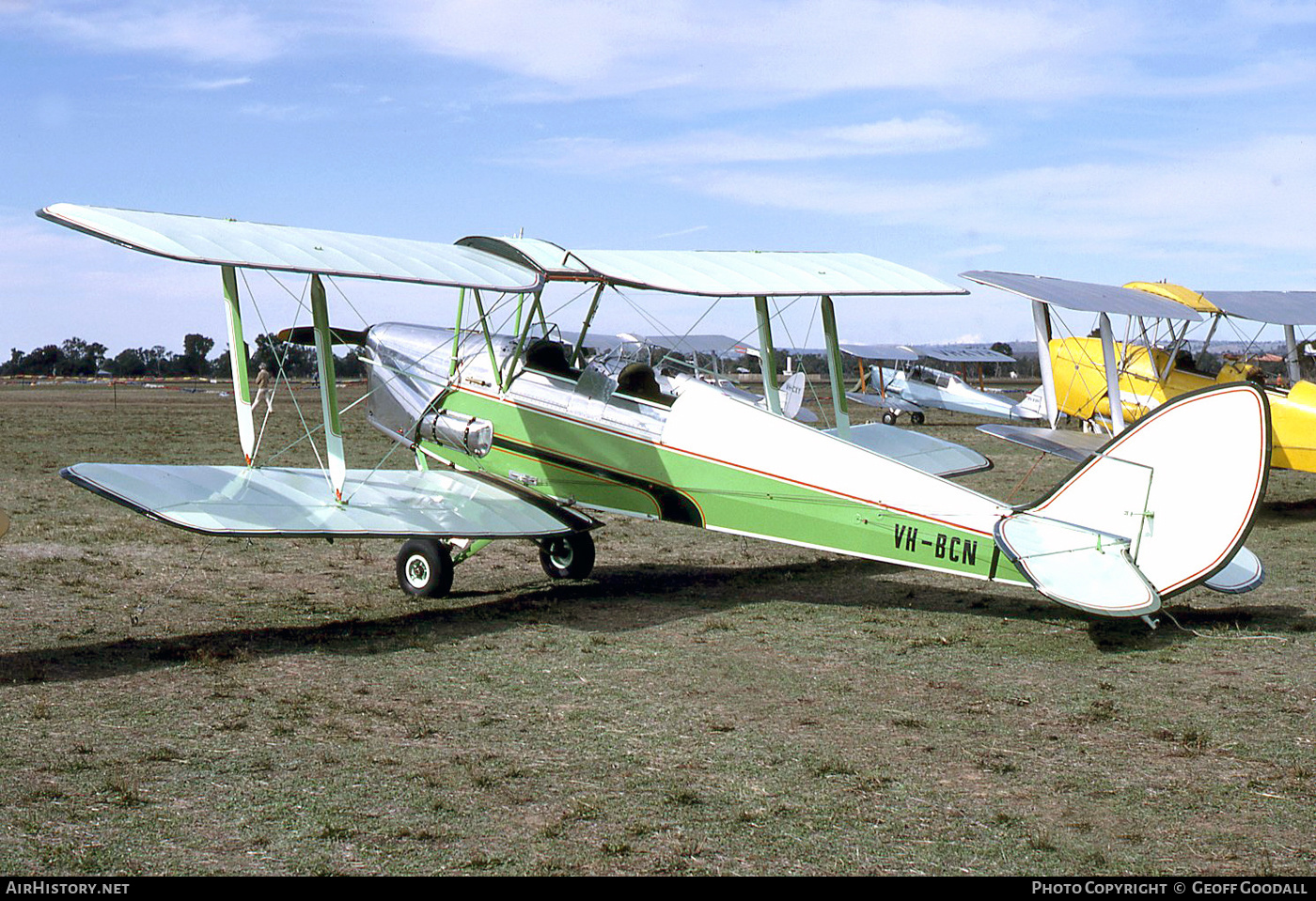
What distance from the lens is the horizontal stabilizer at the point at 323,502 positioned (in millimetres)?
7074

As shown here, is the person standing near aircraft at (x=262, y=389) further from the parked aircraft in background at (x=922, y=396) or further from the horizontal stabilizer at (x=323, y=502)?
the parked aircraft in background at (x=922, y=396)

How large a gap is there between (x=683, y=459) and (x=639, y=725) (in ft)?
10.4

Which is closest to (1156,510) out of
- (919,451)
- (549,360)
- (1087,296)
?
(919,451)

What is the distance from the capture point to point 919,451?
36.0 feet

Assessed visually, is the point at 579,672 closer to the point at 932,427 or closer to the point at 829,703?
the point at 829,703

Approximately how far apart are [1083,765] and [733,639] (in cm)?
291

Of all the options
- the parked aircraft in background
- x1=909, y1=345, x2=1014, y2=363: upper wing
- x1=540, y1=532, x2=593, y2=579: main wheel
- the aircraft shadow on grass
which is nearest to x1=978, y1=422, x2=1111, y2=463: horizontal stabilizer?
the aircraft shadow on grass

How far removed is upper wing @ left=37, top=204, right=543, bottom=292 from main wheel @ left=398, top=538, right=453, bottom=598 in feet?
6.78

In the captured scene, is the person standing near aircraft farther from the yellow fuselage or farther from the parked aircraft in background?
the parked aircraft in background

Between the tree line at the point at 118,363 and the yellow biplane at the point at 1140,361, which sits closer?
the yellow biplane at the point at 1140,361

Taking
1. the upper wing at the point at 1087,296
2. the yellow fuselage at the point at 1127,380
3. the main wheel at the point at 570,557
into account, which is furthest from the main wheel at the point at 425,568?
the yellow fuselage at the point at 1127,380

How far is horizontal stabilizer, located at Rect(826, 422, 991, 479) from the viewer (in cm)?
1073

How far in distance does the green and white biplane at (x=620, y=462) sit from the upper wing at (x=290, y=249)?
1.0 inches

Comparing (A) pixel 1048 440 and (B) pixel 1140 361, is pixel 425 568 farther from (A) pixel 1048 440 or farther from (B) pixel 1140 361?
(B) pixel 1140 361
